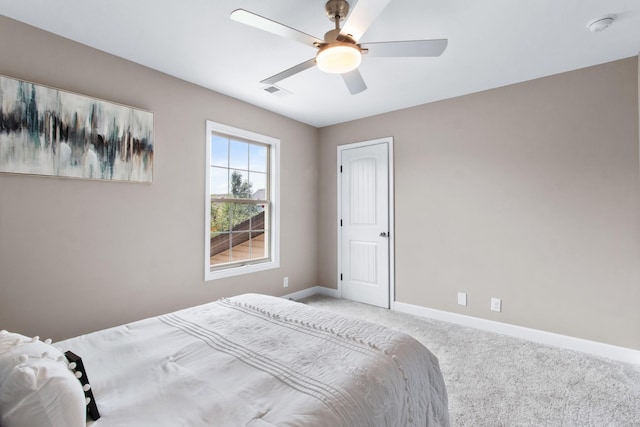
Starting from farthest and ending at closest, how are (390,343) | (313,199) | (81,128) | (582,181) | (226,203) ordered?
(313,199), (226,203), (582,181), (81,128), (390,343)

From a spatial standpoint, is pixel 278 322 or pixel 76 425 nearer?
pixel 76 425

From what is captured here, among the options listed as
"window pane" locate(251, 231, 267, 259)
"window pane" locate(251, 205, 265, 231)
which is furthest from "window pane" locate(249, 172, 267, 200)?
"window pane" locate(251, 231, 267, 259)

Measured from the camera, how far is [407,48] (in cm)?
184

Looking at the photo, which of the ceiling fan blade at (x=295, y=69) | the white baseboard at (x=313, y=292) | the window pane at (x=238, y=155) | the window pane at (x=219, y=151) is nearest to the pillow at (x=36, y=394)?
the ceiling fan blade at (x=295, y=69)

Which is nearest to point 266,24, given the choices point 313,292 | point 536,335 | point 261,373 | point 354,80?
point 354,80

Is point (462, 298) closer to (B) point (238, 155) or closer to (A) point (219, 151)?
(B) point (238, 155)

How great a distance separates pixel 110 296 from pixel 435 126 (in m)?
3.69

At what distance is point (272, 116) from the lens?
396 cm

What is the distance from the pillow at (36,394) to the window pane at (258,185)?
3.01m

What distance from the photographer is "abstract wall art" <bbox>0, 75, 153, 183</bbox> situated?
2043mm

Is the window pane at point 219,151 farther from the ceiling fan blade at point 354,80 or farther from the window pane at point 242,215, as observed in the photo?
the ceiling fan blade at point 354,80

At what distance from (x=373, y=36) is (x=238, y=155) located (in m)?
2.07

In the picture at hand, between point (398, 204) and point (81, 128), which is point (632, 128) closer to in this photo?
point (398, 204)

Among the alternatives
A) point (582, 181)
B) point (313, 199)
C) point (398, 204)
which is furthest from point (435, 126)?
point (313, 199)
